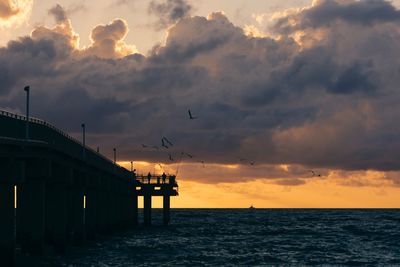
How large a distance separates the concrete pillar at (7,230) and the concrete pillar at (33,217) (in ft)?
23.6

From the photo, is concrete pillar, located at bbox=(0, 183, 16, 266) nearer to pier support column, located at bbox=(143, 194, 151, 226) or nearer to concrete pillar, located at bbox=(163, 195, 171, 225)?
concrete pillar, located at bbox=(163, 195, 171, 225)

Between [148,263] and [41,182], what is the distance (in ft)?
40.1

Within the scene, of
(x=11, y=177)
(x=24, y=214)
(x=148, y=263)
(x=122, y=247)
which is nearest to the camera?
(x=11, y=177)

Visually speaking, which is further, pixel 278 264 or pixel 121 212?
pixel 121 212

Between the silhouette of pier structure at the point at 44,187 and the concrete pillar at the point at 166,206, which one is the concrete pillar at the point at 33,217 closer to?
the silhouette of pier structure at the point at 44,187

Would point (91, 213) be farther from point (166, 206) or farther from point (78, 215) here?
point (166, 206)

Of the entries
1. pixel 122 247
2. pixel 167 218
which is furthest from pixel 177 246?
pixel 167 218

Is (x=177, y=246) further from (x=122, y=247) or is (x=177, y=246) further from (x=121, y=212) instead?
(x=121, y=212)

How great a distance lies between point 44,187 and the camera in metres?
58.2

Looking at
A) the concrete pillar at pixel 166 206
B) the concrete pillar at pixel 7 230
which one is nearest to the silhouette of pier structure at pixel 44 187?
the concrete pillar at pixel 7 230

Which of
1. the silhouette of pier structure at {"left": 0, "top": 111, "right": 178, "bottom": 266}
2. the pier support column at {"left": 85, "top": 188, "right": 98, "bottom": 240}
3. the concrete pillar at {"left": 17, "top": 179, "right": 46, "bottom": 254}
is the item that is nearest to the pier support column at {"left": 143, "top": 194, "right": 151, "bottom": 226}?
the silhouette of pier structure at {"left": 0, "top": 111, "right": 178, "bottom": 266}

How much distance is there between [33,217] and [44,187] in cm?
242

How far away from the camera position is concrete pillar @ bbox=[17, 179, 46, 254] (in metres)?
56.9

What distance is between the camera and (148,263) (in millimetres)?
64812
